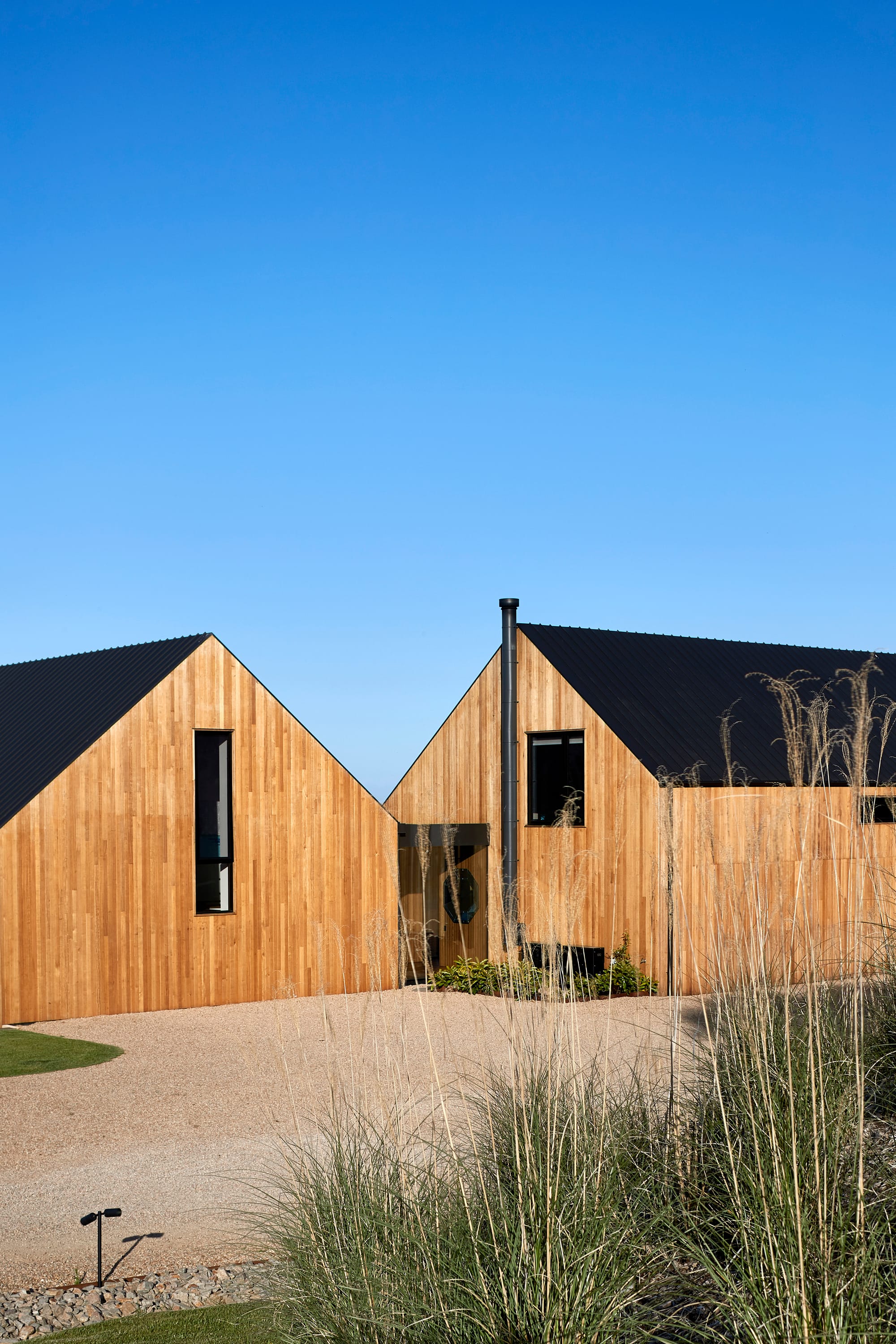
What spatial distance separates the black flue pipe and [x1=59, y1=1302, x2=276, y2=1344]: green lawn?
433 inches

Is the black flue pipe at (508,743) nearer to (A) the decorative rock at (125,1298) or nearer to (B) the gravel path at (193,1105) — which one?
(B) the gravel path at (193,1105)

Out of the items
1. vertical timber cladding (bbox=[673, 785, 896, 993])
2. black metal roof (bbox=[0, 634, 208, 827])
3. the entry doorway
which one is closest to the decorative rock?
vertical timber cladding (bbox=[673, 785, 896, 993])

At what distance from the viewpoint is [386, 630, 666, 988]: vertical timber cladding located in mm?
14836

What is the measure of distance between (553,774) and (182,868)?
192 inches

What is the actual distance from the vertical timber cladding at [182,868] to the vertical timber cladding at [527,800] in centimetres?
181

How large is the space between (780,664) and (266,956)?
29.2 ft

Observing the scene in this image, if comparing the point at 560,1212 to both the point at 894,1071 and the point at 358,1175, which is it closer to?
the point at 358,1175

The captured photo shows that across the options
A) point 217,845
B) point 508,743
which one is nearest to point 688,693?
point 508,743

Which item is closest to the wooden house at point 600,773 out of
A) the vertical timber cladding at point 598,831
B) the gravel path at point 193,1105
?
the vertical timber cladding at point 598,831

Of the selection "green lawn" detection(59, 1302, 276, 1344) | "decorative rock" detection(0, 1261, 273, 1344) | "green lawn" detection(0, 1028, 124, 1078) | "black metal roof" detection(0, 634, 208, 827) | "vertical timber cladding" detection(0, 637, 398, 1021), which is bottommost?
"green lawn" detection(0, 1028, 124, 1078)

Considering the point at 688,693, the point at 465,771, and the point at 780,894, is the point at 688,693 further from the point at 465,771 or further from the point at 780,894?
the point at 780,894

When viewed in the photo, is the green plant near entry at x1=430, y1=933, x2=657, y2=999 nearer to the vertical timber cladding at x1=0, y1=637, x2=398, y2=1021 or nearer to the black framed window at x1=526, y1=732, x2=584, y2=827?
the vertical timber cladding at x1=0, y1=637, x2=398, y2=1021

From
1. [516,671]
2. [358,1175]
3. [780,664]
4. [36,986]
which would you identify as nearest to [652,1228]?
[358,1175]

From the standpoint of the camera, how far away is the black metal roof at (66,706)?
13.7 metres
